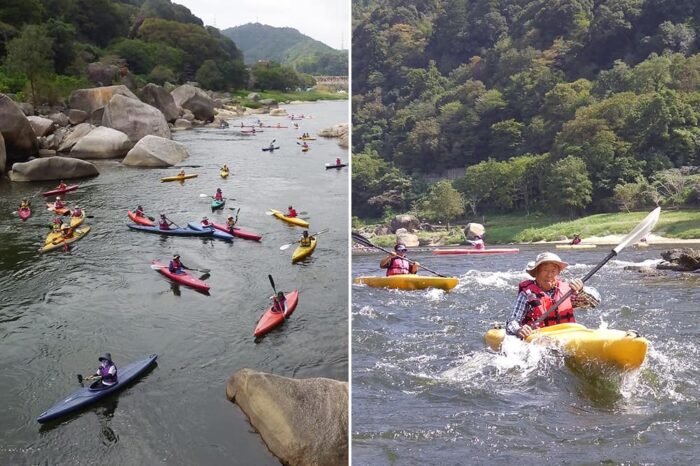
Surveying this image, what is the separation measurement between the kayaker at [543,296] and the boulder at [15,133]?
9.63 feet

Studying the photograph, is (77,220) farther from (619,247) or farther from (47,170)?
(619,247)

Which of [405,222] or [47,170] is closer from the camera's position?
[405,222]

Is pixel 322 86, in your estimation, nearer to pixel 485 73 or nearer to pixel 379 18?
pixel 379 18

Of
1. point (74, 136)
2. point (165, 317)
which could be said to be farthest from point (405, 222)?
point (74, 136)

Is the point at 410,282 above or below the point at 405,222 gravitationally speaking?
below

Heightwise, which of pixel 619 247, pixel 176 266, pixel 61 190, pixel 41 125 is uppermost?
pixel 41 125

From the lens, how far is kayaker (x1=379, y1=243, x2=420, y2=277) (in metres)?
3.11

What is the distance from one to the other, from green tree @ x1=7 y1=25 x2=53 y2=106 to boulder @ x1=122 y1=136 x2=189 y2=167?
2.52m

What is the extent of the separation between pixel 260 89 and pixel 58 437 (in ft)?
5.35

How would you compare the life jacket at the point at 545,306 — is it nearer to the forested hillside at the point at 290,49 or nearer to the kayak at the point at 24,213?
the forested hillside at the point at 290,49

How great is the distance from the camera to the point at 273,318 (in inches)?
128

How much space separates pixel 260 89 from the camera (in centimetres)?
274

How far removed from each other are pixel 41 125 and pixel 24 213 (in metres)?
0.72

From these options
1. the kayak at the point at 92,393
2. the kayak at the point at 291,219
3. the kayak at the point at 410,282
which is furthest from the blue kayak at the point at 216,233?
the kayak at the point at 92,393
